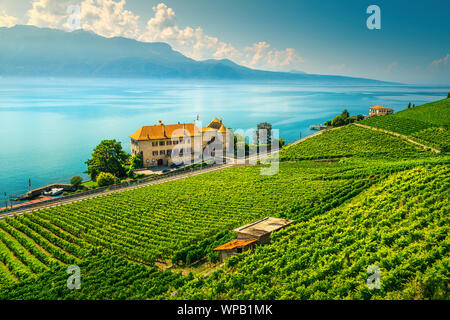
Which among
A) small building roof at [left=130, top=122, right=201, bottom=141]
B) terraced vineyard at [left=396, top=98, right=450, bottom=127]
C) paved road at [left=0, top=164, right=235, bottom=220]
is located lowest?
paved road at [left=0, top=164, right=235, bottom=220]

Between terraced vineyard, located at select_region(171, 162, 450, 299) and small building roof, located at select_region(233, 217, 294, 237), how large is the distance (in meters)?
0.98

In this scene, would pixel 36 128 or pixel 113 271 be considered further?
pixel 36 128

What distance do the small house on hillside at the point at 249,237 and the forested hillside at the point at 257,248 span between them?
0.99 metres

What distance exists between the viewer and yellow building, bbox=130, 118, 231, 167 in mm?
54250

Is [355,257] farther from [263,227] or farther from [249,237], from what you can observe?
[263,227]

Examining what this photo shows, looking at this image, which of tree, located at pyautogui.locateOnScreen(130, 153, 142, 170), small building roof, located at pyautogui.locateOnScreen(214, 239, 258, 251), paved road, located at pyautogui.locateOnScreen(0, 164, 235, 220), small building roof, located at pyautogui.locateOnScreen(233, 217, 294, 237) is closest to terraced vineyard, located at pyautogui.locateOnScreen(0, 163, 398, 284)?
small building roof, located at pyautogui.locateOnScreen(233, 217, 294, 237)

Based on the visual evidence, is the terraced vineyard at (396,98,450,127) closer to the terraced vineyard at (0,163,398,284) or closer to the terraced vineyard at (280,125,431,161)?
the terraced vineyard at (280,125,431,161)

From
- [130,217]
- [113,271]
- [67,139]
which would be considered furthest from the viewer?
[67,139]

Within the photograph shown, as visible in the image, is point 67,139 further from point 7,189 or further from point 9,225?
point 9,225

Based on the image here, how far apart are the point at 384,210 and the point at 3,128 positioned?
5203 inches

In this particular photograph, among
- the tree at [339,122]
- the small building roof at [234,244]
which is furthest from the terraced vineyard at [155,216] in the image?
the tree at [339,122]
